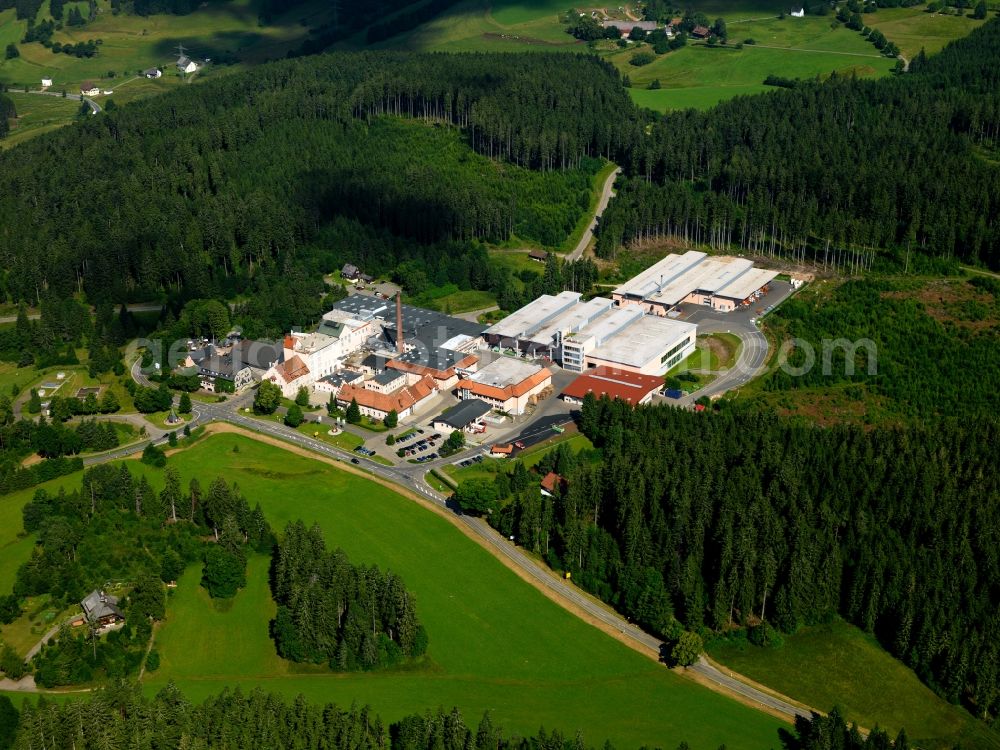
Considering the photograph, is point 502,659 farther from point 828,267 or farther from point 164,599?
point 828,267

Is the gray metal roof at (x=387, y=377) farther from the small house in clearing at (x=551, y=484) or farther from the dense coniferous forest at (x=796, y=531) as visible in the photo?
the small house in clearing at (x=551, y=484)

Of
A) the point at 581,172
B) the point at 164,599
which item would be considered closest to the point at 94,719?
the point at 164,599

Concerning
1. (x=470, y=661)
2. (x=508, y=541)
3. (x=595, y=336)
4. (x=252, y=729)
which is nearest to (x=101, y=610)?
(x=252, y=729)

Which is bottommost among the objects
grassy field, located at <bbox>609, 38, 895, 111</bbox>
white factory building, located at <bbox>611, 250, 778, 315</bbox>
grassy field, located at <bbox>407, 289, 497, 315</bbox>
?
grassy field, located at <bbox>407, 289, 497, 315</bbox>

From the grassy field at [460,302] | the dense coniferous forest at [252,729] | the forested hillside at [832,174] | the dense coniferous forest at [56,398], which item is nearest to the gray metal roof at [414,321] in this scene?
the grassy field at [460,302]

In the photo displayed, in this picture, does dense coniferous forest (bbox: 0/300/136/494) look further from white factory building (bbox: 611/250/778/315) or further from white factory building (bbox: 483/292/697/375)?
white factory building (bbox: 611/250/778/315)

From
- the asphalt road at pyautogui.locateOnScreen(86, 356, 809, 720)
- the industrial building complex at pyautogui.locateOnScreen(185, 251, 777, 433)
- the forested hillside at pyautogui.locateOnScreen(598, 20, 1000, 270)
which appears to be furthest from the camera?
the forested hillside at pyautogui.locateOnScreen(598, 20, 1000, 270)

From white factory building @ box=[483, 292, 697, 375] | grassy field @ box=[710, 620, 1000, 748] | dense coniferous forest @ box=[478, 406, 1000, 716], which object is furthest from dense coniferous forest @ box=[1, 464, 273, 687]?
white factory building @ box=[483, 292, 697, 375]
